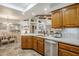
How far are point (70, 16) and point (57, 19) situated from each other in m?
0.67

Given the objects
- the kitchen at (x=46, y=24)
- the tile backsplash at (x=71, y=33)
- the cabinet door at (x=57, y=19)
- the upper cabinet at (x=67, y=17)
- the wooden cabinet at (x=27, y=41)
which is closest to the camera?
the kitchen at (x=46, y=24)

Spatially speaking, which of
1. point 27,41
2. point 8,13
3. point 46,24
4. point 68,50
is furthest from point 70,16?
point 27,41

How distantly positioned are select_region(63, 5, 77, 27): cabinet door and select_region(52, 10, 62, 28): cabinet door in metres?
0.22

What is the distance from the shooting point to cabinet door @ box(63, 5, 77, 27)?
2.76 metres

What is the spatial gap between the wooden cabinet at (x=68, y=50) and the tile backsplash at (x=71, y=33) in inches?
20.3

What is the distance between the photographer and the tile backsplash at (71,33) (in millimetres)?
2940

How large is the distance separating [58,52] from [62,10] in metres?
1.21

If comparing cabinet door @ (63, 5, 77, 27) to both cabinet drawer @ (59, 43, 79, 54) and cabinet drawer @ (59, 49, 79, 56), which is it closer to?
cabinet drawer @ (59, 43, 79, 54)

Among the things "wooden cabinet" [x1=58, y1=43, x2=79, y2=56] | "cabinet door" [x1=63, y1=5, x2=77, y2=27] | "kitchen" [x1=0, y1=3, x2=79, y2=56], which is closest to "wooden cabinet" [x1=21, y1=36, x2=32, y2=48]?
"kitchen" [x1=0, y1=3, x2=79, y2=56]

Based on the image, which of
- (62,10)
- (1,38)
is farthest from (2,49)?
(62,10)

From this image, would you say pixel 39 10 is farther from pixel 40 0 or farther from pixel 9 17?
pixel 40 0

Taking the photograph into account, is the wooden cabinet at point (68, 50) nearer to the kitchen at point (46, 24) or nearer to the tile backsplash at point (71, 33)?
the kitchen at point (46, 24)

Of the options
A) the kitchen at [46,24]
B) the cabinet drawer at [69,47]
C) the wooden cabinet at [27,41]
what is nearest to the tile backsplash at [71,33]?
the kitchen at [46,24]

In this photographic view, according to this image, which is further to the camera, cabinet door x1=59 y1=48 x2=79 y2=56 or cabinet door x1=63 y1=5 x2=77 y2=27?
cabinet door x1=63 y1=5 x2=77 y2=27
